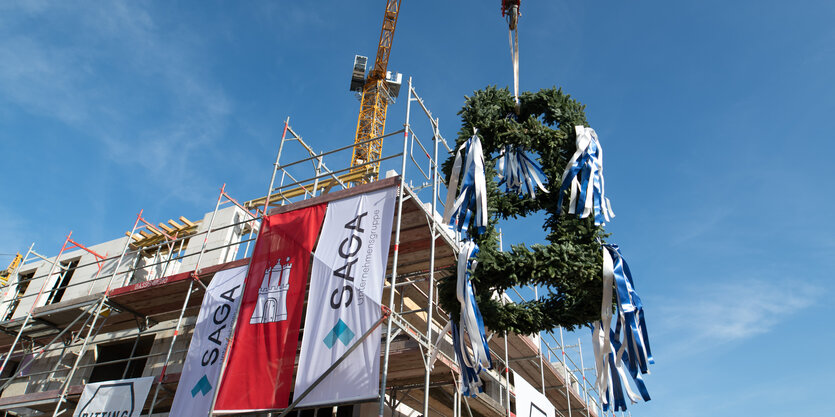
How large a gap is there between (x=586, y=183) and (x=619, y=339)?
1.93 metres

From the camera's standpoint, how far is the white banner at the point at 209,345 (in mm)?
9858

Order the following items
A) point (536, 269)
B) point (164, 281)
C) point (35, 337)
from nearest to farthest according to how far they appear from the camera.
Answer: point (536, 269)
point (164, 281)
point (35, 337)

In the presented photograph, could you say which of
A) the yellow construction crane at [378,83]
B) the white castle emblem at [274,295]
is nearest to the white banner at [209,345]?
the white castle emblem at [274,295]

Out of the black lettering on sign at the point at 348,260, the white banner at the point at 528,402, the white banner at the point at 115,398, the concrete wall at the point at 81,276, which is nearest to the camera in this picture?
the black lettering on sign at the point at 348,260

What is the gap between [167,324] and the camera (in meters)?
13.6

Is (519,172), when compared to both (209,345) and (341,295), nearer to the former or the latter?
(341,295)

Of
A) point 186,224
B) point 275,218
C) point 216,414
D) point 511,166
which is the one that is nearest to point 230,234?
point 186,224

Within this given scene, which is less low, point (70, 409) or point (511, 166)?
point (511, 166)

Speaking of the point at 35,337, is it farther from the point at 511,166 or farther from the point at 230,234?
the point at 511,166

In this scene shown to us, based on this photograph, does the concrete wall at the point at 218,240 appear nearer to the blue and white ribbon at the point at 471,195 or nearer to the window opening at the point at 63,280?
the window opening at the point at 63,280

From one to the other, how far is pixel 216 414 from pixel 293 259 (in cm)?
279

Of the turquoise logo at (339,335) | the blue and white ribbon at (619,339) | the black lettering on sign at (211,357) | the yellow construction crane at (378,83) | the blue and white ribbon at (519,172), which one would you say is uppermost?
the yellow construction crane at (378,83)

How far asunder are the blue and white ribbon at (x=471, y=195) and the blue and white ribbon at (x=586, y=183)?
3.36ft

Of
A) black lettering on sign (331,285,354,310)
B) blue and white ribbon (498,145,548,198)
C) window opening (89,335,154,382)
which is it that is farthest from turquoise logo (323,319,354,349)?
window opening (89,335,154,382)
